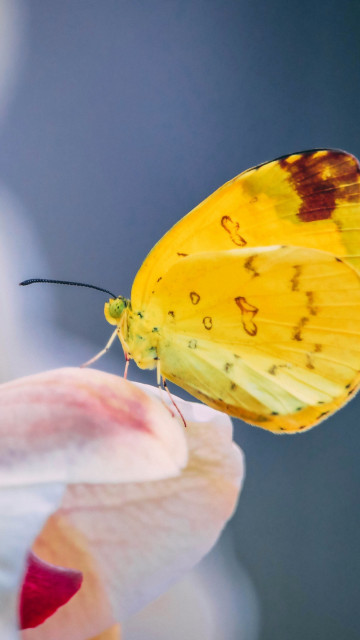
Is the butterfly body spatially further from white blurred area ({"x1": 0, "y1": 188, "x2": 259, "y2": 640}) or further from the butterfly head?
white blurred area ({"x1": 0, "y1": 188, "x2": 259, "y2": 640})

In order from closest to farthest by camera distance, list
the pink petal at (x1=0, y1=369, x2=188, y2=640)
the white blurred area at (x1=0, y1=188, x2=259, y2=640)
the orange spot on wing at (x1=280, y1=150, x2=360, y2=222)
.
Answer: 1. the pink petal at (x1=0, y1=369, x2=188, y2=640)
2. the orange spot on wing at (x1=280, y1=150, x2=360, y2=222)
3. the white blurred area at (x1=0, y1=188, x2=259, y2=640)

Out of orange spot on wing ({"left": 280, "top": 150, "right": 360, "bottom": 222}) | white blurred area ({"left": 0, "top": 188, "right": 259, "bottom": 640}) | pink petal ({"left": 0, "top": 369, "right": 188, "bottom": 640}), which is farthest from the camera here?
Answer: white blurred area ({"left": 0, "top": 188, "right": 259, "bottom": 640})

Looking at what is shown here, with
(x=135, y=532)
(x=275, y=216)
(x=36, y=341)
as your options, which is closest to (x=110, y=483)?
(x=135, y=532)

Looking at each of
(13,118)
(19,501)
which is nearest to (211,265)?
(19,501)

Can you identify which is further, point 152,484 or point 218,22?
point 218,22

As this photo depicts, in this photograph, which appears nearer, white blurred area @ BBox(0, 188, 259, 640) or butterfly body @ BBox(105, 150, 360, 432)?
butterfly body @ BBox(105, 150, 360, 432)

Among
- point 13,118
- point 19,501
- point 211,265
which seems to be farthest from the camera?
point 13,118

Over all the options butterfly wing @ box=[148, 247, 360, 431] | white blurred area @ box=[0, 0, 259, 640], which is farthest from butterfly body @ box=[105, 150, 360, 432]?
white blurred area @ box=[0, 0, 259, 640]

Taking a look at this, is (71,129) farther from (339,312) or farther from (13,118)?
(339,312)
